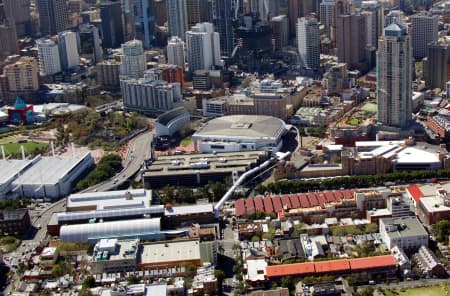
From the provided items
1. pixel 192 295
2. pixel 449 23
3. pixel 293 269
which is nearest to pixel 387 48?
pixel 293 269

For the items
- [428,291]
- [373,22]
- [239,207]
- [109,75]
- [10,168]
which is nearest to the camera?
[428,291]

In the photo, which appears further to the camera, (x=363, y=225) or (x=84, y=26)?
(x=84, y=26)

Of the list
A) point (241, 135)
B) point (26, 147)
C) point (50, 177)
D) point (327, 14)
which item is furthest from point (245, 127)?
point (327, 14)

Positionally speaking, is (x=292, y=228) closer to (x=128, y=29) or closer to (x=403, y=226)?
(x=403, y=226)

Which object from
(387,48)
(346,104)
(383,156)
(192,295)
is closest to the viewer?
(192,295)

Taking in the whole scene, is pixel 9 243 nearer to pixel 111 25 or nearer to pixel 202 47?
pixel 202 47

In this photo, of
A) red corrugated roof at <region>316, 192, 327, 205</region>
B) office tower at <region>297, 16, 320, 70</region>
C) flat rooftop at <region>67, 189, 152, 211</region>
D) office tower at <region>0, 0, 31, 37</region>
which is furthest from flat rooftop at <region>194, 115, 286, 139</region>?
office tower at <region>0, 0, 31, 37</region>

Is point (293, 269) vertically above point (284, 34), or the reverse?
point (284, 34)

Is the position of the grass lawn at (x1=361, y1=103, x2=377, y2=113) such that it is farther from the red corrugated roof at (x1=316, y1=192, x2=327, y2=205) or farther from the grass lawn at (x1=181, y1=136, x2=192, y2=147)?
the red corrugated roof at (x1=316, y1=192, x2=327, y2=205)
